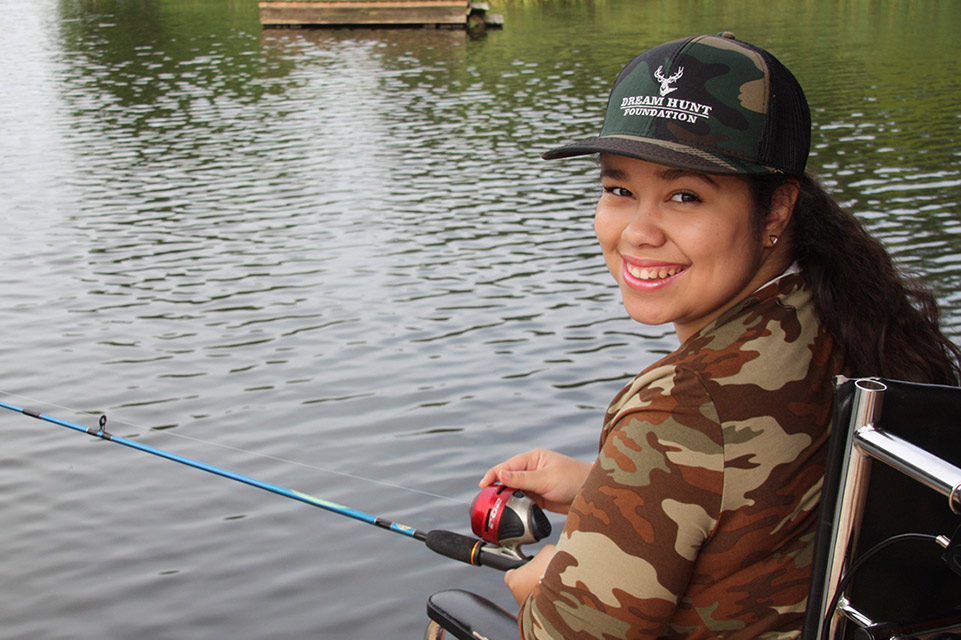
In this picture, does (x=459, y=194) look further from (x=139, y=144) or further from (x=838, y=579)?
(x=838, y=579)

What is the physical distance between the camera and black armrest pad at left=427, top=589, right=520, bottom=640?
2.34 meters

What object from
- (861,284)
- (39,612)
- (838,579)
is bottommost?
(39,612)

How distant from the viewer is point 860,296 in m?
1.92

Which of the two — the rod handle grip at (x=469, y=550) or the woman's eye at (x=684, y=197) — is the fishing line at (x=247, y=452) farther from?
the woman's eye at (x=684, y=197)

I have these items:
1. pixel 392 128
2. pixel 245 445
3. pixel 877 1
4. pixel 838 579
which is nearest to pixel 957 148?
pixel 392 128

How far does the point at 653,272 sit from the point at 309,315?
21.9 ft

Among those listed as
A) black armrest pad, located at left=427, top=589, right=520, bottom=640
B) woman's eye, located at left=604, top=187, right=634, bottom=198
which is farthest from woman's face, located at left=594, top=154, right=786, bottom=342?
black armrest pad, located at left=427, top=589, right=520, bottom=640

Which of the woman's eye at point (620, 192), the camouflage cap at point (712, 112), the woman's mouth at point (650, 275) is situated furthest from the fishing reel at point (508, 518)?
the camouflage cap at point (712, 112)

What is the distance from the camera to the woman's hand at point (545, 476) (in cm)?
247

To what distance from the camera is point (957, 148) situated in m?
13.2

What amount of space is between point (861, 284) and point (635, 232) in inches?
15.7

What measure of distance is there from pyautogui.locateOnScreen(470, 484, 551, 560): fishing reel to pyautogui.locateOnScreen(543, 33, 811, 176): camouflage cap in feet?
2.91

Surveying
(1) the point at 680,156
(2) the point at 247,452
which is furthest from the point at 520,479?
(2) the point at 247,452

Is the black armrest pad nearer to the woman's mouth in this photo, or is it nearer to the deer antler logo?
the woman's mouth
